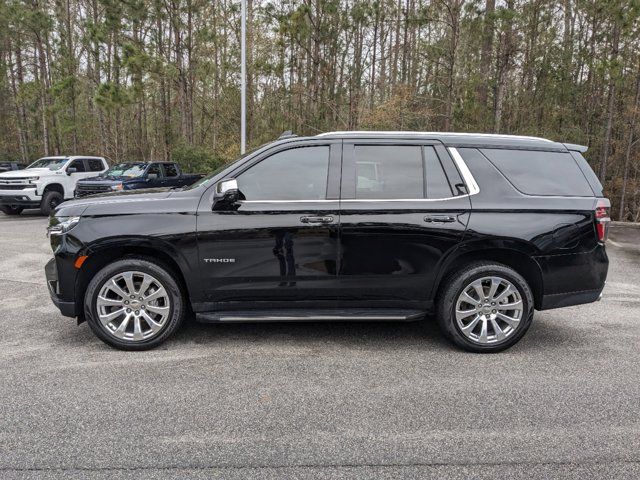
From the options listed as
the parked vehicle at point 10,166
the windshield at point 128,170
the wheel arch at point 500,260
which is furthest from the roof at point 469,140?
the parked vehicle at point 10,166

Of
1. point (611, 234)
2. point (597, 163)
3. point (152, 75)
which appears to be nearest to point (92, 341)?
point (611, 234)

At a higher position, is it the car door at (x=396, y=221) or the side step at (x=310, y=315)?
the car door at (x=396, y=221)

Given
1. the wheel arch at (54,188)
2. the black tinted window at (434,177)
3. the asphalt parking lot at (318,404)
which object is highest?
the black tinted window at (434,177)

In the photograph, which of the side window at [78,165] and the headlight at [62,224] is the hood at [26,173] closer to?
the side window at [78,165]

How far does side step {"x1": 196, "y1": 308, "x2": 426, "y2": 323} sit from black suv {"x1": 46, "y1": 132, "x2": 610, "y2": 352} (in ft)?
0.04

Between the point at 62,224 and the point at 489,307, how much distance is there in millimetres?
3793

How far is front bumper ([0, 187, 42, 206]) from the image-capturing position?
46.3 feet

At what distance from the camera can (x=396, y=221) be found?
4.24 metres

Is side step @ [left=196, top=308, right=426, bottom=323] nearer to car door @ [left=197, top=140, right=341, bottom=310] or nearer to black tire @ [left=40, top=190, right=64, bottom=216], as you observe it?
car door @ [left=197, top=140, right=341, bottom=310]

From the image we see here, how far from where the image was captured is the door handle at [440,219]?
→ 4.26 metres

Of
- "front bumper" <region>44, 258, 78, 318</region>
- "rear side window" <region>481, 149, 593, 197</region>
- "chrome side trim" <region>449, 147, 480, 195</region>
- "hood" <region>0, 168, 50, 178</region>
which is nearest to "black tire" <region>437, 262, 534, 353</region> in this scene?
"chrome side trim" <region>449, 147, 480, 195</region>

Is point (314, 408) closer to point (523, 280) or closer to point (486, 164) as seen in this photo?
point (523, 280)

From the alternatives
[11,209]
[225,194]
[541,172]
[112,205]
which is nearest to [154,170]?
[11,209]

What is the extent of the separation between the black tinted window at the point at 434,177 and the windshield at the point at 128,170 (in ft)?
37.5
